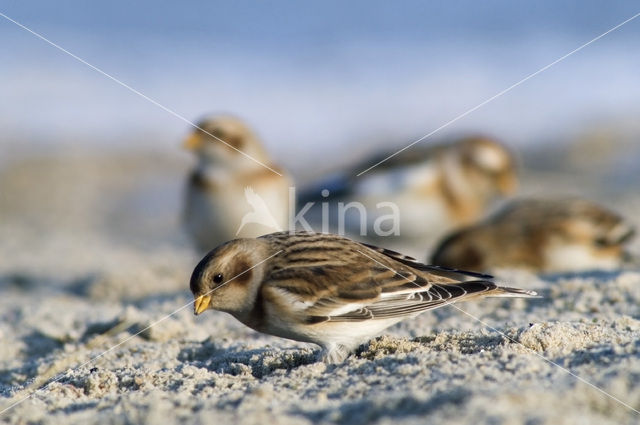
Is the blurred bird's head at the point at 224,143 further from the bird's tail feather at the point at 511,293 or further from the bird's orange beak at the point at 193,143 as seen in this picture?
the bird's tail feather at the point at 511,293

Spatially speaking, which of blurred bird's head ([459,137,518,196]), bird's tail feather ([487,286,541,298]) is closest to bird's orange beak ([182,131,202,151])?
blurred bird's head ([459,137,518,196])

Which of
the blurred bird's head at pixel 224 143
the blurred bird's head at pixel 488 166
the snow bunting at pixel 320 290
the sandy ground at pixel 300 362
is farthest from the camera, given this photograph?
the blurred bird's head at pixel 488 166

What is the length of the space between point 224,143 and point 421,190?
2.34 m

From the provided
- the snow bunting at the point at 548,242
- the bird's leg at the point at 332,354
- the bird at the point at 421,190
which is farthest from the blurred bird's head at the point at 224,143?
the bird's leg at the point at 332,354

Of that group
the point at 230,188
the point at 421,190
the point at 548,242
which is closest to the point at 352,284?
the point at 548,242

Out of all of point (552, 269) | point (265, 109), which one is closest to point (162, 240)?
point (552, 269)

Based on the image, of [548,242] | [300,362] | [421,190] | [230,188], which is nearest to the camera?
[300,362]

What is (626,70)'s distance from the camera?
19094mm

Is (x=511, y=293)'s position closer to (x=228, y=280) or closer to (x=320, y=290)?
(x=320, y=290)

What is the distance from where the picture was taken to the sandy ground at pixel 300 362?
8.67 feet

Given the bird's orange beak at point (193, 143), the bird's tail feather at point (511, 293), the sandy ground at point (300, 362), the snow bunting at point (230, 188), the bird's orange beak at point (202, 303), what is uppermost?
the bird's orange beak at point (193, 143)

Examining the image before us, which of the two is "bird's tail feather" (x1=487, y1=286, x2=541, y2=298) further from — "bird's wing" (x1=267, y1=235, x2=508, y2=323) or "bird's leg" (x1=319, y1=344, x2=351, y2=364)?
"bird's leg" (x1=319, y1=344, x2=351, y2=364)

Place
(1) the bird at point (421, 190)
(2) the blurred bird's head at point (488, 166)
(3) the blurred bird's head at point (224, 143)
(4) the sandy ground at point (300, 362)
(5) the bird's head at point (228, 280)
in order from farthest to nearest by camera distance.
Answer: (2) the blurred bird's head at point (488, 166), (1) the bird at point (421, 190), (3) the blurred bird's head at point (224, 143), (5) the bird's head at point (228, 280), (4) the sandy ground at point (300, 362)

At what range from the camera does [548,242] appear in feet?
22.9
